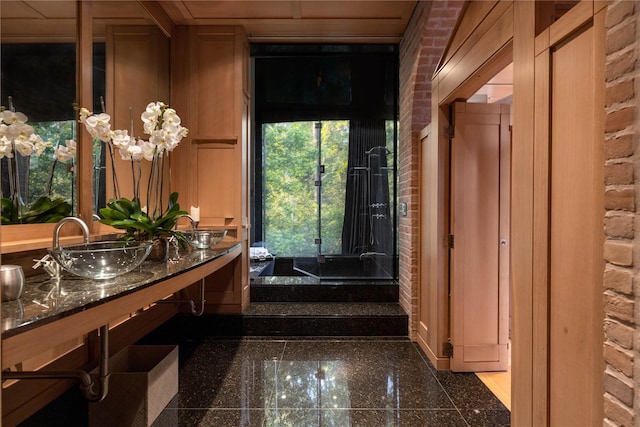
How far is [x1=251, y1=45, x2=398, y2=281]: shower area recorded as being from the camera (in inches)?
161

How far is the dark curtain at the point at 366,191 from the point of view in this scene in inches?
164

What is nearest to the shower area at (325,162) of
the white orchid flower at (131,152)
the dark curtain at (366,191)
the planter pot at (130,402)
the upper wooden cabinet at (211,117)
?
the dark curtain at (366,191)

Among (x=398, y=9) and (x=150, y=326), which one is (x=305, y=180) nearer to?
(x=398, y=9)

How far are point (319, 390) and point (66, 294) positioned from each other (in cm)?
174

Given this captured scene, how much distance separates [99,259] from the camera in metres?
1.38

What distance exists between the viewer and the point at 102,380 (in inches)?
60.4

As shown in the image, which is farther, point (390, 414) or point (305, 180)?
point (305, 180)

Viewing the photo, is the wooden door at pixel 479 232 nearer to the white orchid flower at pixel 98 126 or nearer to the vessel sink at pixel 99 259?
the vessel sink at pixel 99 259

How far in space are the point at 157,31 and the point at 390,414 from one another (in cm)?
365

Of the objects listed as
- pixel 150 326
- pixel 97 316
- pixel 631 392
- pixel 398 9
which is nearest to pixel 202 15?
pixel 398 9

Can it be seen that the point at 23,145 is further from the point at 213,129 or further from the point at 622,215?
the point at 622,215

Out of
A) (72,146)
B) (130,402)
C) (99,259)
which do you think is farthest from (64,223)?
(130,402)

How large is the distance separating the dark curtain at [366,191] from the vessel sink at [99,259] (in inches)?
122

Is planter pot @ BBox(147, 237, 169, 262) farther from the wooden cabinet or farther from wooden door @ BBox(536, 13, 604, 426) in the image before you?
wooden door @ BBox(536, 13, 604, 426)
